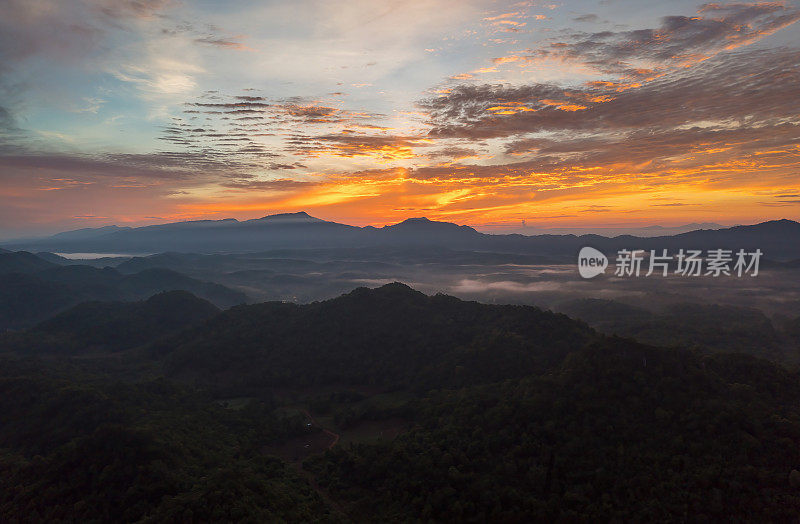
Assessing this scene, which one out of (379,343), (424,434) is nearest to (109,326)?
(379,343)

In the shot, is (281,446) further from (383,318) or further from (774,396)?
(774,396)

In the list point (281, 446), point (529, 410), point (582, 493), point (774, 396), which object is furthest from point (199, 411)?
point (774, 396)

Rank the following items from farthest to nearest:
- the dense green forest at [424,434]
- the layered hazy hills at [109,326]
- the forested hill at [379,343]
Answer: the layered hazy hills at [109,326], the forested hill at [379,343], the dense green forest at [424,434]

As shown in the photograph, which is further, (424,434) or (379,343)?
(379,343)

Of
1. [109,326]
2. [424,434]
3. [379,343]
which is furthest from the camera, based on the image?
[109,326]

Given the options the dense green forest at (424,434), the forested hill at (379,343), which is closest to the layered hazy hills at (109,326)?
the forested hill at (379,343)

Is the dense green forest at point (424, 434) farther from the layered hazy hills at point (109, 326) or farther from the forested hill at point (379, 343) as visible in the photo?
the layered hazy hills at point (109, 326)

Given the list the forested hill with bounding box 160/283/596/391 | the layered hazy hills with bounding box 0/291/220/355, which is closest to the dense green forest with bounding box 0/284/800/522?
the forested hill with bounding box 160/283/596/391

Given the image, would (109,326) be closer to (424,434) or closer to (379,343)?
(379,343)

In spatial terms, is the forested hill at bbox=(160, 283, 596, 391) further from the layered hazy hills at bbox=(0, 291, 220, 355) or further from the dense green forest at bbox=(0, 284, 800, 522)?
the layered hazy hills at bbox=(0, 291, 220, 355)
